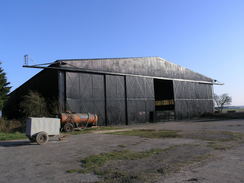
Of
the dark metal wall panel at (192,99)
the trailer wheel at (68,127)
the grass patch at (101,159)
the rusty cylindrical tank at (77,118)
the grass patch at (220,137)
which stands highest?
the dark metal wall panel at (192,99)

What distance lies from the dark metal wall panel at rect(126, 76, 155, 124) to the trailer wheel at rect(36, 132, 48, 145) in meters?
16.9

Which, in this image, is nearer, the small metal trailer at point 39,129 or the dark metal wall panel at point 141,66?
the small metal trailer at point 39,129

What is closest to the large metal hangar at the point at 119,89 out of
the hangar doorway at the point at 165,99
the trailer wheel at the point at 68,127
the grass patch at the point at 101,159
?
the hangar doorway at the point at 165,99

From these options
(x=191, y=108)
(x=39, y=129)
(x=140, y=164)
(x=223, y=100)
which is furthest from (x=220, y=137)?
(x=223, y=100)

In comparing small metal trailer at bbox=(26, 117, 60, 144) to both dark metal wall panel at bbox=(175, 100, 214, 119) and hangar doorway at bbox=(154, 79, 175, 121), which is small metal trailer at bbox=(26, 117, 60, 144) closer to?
hangar doorway at bbox=(154, 79, 175, 121)

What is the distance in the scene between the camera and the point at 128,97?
97.0 feet

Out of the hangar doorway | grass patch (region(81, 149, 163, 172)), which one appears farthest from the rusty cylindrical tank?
the hangar doorway

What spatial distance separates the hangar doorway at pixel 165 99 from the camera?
113ft

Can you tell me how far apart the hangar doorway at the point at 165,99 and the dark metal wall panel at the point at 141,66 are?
8.11ft

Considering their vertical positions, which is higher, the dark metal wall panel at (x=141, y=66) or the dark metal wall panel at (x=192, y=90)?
the dark metal wall panel at (x=141, y=66)

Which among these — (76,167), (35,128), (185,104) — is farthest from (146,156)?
(185,104)

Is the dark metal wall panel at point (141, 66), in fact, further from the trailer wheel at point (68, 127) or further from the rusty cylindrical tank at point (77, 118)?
the trailer wheel at point (68, 127)

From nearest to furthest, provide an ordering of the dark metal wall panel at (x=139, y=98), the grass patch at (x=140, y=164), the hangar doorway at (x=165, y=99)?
the grass patch at (x=140, y=164) → the dark metal wall panel at (x=139, y=98) → the hangar doorway at (x=165, y=99)

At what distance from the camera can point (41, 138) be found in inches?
520
